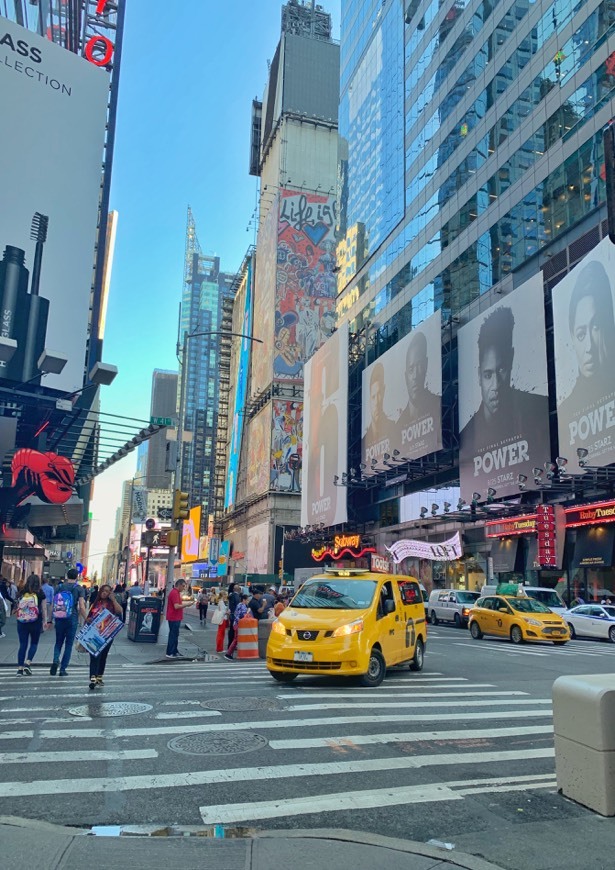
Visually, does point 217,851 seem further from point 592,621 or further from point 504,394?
point 504,394

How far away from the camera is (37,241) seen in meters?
30.7

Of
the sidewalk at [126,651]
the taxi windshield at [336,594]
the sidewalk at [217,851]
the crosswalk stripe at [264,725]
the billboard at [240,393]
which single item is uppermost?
the billboard at [240,393]

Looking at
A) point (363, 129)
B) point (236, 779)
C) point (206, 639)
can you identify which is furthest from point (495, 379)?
point (363, 129)

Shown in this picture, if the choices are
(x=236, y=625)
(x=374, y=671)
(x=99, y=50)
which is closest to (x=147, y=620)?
(x=236, y=625)

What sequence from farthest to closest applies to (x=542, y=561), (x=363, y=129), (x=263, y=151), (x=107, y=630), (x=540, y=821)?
(x=263, y=151), (x=363, y=129), (x=542, y=561), (x=107, y=630), (x=540, y=821)

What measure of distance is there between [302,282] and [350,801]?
8251 cm

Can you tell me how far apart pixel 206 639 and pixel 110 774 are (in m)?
17.4

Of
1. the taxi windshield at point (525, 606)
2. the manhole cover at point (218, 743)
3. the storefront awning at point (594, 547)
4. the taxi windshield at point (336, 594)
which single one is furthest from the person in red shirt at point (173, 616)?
the storefront awning at point (594, 547)

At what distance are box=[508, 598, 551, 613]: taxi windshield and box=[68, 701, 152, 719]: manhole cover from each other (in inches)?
628

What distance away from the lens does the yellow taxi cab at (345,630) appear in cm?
1080

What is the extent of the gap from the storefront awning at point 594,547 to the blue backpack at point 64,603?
26.0 m

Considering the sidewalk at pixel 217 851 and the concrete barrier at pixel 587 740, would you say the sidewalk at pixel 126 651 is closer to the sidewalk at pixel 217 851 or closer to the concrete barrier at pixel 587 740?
the sidewalk at pixel 217 851

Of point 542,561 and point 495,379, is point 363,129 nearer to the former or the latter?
point 495,379

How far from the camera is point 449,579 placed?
4606cm
